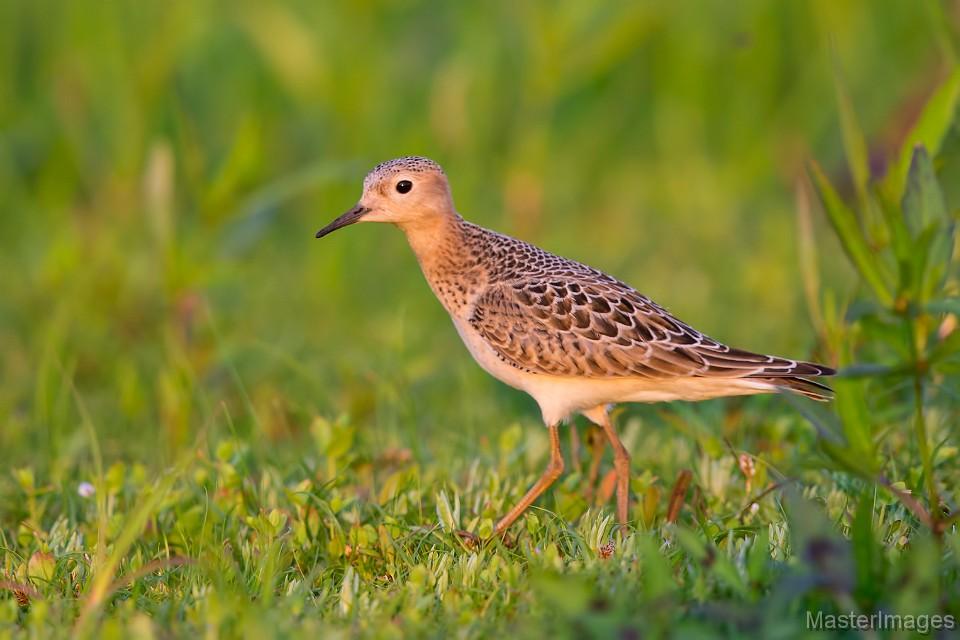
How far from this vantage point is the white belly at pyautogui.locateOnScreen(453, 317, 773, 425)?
15.8 feet

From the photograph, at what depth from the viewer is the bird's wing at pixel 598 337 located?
4773 millimetres

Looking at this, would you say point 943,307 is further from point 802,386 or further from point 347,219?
point 347,219

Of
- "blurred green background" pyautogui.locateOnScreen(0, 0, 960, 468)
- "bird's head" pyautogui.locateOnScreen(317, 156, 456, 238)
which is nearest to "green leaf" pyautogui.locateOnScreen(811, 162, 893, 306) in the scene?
"blurred green background" pyautogui.locateOnScreen(0, 0, 960, 468)

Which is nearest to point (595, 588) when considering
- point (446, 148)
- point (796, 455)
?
point (796, 455)

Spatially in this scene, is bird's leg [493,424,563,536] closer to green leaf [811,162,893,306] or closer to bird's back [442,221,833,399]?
bird's back [442,221,833,399]

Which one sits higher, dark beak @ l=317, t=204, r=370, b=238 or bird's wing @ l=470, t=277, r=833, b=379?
dark beak @ l=317, t=204, r=370, b=238

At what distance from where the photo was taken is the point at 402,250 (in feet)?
30.8

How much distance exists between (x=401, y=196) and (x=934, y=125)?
2311 millimetres

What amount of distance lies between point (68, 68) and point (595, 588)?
7.40 metres

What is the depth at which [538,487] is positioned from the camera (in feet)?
15.3

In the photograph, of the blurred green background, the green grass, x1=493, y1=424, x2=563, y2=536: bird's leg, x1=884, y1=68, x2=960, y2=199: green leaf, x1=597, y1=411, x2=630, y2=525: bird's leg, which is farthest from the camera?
the blurred green background

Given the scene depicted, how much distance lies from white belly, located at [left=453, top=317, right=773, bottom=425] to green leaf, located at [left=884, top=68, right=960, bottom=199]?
3.44ft

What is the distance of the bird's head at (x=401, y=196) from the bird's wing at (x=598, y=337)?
0.56m

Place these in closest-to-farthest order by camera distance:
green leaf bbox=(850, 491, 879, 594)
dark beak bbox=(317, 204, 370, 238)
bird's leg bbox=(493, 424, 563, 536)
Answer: green leaf bbox=(850, 491, 879, 594), bird's leg bbox=(493, 424, 563, 536), dark beak bbox=(317, 204, 370, 238)
